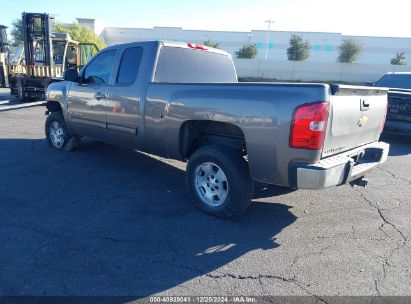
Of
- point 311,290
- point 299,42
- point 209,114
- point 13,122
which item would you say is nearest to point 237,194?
point 209,114

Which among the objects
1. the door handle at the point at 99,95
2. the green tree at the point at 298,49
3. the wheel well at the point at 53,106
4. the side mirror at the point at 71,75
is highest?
the green tree at the point at 298,49

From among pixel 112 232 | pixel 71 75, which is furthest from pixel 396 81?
pixel 112 232

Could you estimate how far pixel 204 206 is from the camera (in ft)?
13.9

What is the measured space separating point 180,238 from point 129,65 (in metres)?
2.79

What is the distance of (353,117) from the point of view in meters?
3.69

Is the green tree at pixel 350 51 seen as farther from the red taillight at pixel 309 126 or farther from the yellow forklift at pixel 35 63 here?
the red taillight at pixel 309 126

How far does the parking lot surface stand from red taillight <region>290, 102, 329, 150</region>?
1.08 m

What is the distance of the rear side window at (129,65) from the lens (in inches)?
197

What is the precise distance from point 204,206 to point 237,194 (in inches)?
22.0

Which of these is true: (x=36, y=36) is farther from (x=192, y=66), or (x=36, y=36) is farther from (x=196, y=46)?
(x=192, y=66)

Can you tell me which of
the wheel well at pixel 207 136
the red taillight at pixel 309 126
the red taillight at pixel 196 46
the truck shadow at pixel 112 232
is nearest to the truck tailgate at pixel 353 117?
the red taillight at pixel 309 126

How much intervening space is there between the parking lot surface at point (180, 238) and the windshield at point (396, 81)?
17.3 ft

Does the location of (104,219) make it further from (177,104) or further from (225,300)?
(225,300)

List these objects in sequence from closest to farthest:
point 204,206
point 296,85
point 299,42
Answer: point 296,85
point 204,206
point 299,42
